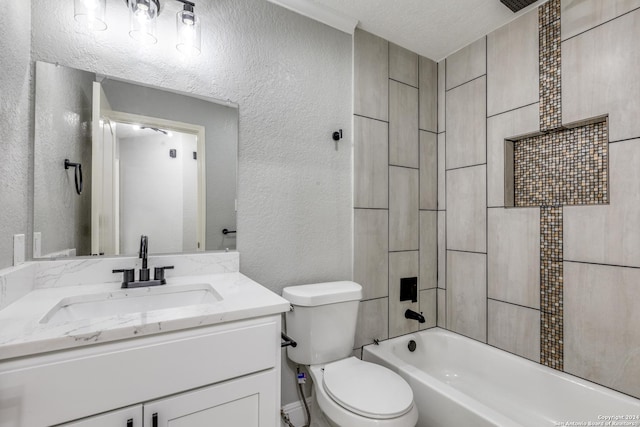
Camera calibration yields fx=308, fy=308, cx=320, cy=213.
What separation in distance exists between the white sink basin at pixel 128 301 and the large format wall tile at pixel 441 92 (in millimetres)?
2067

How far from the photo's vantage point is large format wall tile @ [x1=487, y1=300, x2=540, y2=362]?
1819 mm

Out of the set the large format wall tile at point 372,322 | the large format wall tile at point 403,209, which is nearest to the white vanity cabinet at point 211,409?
the large format wall tile at point 372,322

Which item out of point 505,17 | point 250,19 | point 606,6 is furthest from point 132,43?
point 606,6

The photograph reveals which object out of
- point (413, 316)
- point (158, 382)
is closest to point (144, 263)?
point (158, 382)

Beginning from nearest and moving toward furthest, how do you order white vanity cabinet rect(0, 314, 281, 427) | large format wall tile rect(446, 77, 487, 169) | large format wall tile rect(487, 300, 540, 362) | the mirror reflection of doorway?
white vanity cabinet rect(0, 314, 281, 427), the mirror reflection of doorway, large format wall tile rect(487, 300, 540, 362), large format wall tile rect(446, 77, 487, 169)

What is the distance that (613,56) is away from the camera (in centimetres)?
153

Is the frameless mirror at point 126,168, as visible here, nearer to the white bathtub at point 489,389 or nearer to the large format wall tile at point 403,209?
the large format wall tile at point 403,209

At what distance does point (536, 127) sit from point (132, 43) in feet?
7.21

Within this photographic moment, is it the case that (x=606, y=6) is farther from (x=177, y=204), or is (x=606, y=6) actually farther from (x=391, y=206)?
(x=177, y=204)

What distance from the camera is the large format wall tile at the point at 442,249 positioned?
238 cm

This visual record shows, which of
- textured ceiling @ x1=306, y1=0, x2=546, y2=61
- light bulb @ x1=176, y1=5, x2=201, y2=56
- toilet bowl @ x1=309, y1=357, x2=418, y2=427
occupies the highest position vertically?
textured ceiling @ x1=306, y1=0, x2=546, y2=61

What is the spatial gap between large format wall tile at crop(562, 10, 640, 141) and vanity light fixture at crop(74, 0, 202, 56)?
6.42 feet

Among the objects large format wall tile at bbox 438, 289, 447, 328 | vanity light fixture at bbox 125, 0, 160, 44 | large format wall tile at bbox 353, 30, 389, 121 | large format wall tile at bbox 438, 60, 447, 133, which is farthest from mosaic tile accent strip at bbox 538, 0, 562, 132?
vanity light fixture at bbox 125, 0, 160, 44

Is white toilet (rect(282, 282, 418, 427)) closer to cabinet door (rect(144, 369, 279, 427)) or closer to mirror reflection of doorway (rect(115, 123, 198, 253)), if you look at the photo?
cabinet door (rect(144, 369, 279, 427))
